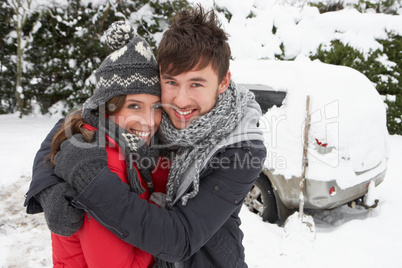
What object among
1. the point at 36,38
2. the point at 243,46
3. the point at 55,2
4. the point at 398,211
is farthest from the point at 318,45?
the point at 36,38

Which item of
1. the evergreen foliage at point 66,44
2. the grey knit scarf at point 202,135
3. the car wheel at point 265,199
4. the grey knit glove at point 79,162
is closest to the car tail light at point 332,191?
the car wheel at point 265,199

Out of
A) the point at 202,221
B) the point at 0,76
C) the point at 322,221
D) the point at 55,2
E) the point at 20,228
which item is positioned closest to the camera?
the point at 202,221

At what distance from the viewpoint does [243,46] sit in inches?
329

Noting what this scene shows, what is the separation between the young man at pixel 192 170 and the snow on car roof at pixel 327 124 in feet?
7.25

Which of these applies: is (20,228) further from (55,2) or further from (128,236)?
(55,2)

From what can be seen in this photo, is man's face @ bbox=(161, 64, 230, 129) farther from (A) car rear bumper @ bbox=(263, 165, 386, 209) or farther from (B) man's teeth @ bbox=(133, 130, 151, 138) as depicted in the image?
(A) car rear bumper @ bbox=(263, 165, 386, 209)

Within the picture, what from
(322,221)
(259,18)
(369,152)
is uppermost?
(259,18)

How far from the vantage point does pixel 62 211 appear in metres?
1.16

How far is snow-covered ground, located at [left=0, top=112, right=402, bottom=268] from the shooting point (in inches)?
128

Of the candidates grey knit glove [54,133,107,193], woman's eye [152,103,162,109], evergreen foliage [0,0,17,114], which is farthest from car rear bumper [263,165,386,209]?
evergreen foliage [0,0,17,114]

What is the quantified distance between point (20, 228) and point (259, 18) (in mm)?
7832

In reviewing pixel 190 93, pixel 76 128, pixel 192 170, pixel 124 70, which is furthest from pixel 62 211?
pixel 190 93

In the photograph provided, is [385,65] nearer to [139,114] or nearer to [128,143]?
[139,114]

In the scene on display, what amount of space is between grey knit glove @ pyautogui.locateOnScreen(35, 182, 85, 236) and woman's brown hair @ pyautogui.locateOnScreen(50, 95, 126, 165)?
184mm
